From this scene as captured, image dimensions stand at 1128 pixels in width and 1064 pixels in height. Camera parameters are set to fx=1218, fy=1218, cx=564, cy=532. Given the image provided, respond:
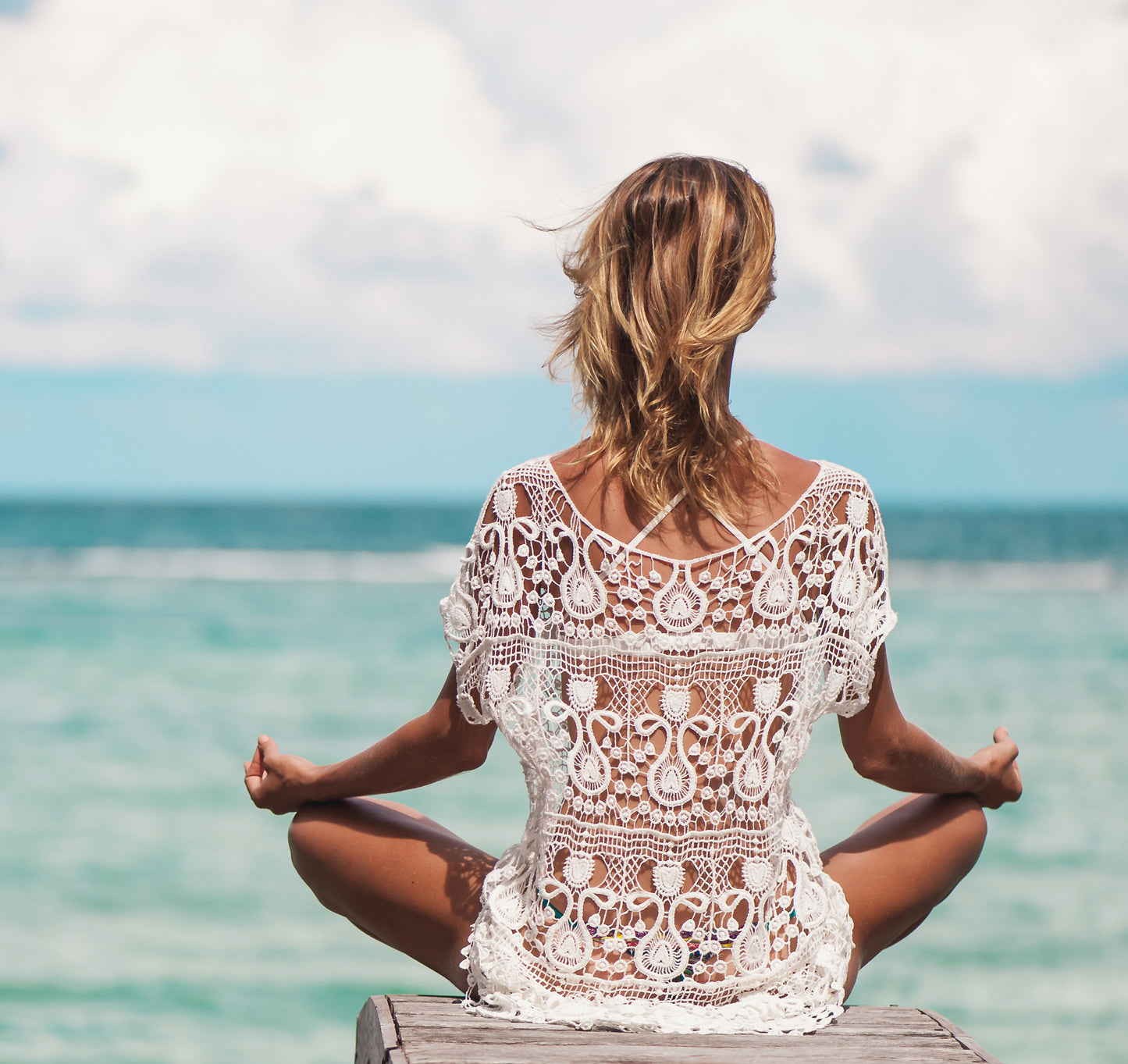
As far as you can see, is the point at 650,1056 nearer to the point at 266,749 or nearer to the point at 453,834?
the point at 453,834

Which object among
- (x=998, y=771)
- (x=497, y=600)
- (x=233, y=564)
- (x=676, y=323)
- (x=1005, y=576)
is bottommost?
(x=998, y=771)

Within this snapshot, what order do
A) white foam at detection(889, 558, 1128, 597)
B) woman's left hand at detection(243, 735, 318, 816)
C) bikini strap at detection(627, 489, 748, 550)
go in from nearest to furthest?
1. bikini strap at detection(627, 489, 748, 550)
2. woman's left hand at detection(243, 735, 318, 816)
3. white foam at detection(889, 558, 1128, 597)

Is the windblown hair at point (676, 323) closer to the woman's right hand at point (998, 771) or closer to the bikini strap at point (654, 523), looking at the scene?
the bikini strap at point (654, 523)

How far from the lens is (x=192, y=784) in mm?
6402

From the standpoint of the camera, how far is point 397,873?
212cm

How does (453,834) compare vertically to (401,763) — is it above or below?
below

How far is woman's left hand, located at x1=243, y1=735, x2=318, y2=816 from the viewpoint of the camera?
7.18ft

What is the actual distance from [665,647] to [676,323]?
19.4 inches

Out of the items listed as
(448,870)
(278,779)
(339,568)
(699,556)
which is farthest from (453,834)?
(339,568)

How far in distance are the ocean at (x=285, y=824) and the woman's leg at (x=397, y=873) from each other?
198 cm

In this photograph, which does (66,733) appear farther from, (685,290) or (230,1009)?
(685,290)

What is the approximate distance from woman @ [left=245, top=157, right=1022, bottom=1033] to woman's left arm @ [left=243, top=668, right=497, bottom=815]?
9 centimetres

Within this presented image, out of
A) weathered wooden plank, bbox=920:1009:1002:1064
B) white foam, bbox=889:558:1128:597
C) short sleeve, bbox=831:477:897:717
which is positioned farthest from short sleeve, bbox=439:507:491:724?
white foam, bbox=889:558:1128:597

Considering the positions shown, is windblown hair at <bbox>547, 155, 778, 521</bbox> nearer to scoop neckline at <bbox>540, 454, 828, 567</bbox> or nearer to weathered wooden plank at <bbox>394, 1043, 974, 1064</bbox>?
scoop neckline at <bbox>540, 454, 828, 567</bbox>
